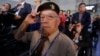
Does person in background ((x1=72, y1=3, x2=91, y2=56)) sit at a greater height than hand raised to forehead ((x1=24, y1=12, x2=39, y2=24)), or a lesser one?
lesser

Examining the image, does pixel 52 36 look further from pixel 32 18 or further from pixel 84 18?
pixel 84 18

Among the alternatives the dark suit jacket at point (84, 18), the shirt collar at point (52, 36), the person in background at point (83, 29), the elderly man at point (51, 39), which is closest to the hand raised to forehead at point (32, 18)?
the elderly man at point (51, 39)

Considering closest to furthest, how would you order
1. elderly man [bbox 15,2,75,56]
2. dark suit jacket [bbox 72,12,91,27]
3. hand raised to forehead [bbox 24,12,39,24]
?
elderly man [bbox 15,2,75,56] < hand raised to forehead [bbox 24,12,39,24] < dark suit jacket [bbox 72,12,91,27]

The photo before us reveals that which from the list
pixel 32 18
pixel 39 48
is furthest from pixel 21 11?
pixel 39 48

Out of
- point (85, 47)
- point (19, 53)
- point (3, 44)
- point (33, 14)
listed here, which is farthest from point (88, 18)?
point (33, 14)

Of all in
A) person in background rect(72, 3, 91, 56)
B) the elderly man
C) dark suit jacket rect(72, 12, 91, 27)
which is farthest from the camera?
dark suit jacket rect(72, 12, 91, 27)

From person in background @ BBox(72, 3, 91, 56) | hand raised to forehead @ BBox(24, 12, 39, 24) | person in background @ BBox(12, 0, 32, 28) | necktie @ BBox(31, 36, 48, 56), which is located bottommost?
person in background @ BBox(72, 3, 91, 56)

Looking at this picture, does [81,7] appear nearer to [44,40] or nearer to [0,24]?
[0,24]

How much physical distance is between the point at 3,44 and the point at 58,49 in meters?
3.05

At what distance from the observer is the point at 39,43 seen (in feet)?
5.08

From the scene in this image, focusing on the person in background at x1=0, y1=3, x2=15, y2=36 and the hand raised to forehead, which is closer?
the hand raised to forehead

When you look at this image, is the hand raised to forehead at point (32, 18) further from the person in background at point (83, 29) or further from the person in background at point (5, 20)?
the person in background at point (5, 20)

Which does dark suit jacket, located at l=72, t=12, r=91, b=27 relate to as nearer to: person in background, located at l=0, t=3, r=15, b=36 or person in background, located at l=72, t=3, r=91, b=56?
person in background, located at l=72, t=3, r=91, b=56

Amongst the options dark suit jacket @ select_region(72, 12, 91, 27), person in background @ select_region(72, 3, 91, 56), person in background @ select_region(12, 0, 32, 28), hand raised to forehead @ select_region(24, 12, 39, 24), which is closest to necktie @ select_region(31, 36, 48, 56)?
hand raised to forehead @ select_region(24, 12, 39, 24)
